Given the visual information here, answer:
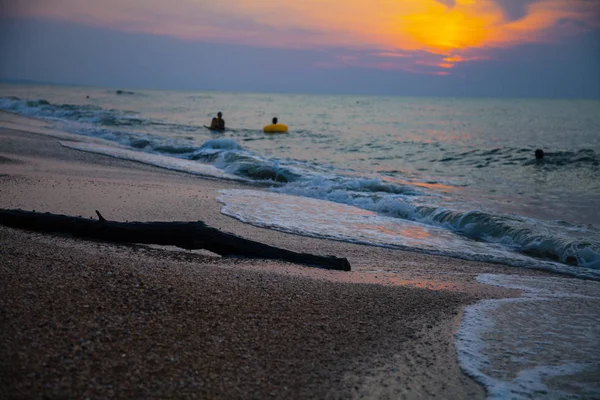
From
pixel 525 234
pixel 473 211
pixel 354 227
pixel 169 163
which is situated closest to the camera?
pixel 525 234

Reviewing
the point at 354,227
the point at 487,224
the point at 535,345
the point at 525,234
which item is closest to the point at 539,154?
the point at 487,224

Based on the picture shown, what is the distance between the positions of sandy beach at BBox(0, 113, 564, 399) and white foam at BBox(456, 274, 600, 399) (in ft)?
0.53

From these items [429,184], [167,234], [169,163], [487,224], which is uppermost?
[429,184]

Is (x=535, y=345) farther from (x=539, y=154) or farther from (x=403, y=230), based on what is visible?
(x=539, y=154)

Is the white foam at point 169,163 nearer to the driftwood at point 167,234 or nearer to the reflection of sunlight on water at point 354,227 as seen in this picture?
the reflection of sunlight on water at point 354,227

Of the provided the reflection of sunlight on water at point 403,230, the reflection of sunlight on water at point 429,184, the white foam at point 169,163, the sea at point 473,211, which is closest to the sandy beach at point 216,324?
the sea at point 473,211

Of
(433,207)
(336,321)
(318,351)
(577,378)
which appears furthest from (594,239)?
(318,351)

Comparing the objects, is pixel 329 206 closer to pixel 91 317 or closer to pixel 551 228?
pixel 551 228

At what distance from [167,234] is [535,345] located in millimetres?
4064

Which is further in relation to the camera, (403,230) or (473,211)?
(473,211)

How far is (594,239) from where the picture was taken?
8578 mm

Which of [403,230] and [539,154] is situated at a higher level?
[539,154]

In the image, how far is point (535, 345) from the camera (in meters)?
4.17

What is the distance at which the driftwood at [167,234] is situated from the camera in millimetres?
5816
